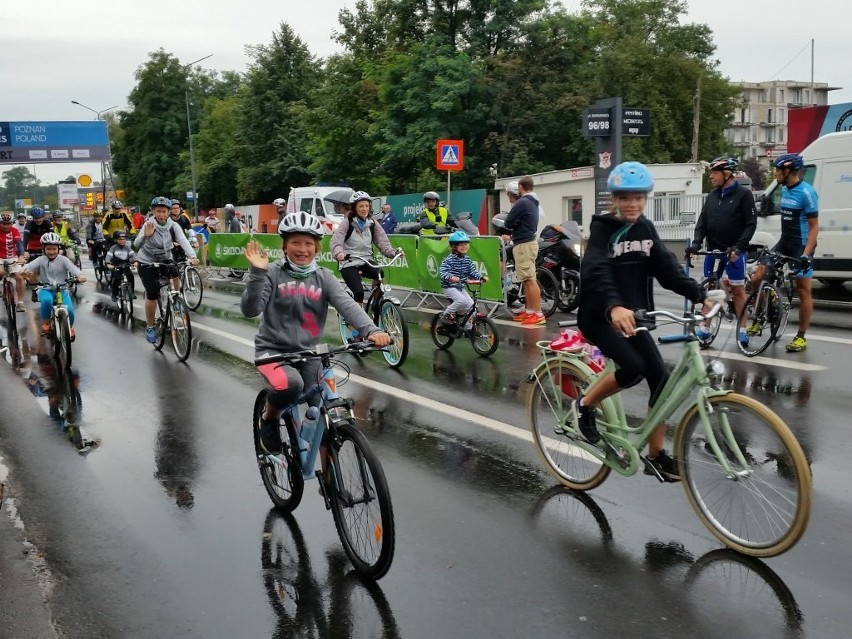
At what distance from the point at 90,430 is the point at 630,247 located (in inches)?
196

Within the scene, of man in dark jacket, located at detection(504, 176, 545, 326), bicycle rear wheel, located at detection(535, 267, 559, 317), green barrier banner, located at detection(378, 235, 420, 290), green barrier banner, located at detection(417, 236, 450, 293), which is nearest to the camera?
man in dark jacket, located at detection(504, 176, 545, 326)

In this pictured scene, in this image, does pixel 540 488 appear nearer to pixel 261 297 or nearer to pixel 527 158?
pixel 261 297

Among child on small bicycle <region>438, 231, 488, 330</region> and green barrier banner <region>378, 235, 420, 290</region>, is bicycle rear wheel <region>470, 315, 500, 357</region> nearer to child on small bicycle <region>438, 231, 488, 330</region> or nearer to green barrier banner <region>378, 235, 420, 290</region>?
child on small bicycle <region>438, 231, 488, 330</region>

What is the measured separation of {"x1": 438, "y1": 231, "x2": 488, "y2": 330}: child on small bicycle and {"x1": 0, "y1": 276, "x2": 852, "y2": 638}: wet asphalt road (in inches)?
82.7

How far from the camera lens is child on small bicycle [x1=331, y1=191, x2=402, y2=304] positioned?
1005cm

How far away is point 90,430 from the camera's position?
7.51 meters

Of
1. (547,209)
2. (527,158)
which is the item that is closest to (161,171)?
(527,158)

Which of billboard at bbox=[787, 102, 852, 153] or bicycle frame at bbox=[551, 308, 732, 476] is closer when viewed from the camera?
bicycle frame at bbox=[551, 308, 732, 476]

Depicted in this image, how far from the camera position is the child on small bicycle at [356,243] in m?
10.0

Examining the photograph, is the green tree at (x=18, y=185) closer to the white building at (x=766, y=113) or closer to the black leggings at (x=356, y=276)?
the white building at (x=766, y=113)

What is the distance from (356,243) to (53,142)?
41824 millimetres

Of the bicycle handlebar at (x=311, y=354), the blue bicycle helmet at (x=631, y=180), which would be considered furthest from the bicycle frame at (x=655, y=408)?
the bicycle handlebar at (x=311, y=354)

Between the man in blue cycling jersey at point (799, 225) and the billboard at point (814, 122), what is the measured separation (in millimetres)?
11808

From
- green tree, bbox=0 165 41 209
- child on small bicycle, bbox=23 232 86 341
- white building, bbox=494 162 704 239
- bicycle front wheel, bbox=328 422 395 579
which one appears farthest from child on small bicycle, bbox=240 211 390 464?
green tree, bbox=0 165 41 209
